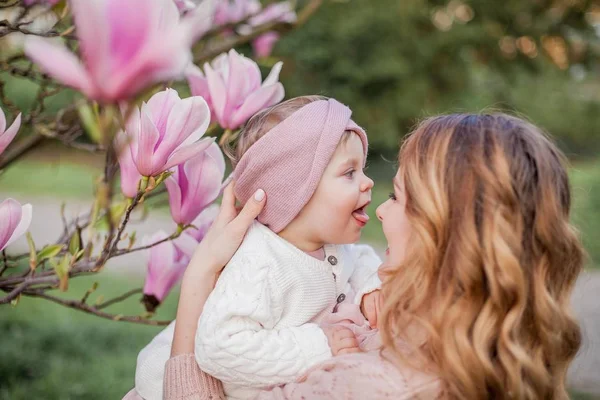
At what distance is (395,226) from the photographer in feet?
5.39

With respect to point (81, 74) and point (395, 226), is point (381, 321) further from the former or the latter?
point (81, 74)

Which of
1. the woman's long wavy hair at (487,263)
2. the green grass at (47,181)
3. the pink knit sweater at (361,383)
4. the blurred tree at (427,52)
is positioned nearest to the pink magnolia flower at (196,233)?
the pink knit sweater at (361,383)

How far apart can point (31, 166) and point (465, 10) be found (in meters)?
8.14

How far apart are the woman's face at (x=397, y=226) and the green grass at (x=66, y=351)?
2185 mm

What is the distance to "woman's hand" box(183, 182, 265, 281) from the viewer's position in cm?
174

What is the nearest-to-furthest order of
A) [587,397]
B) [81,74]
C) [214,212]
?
[81,74]
[214,212]
[587,397]

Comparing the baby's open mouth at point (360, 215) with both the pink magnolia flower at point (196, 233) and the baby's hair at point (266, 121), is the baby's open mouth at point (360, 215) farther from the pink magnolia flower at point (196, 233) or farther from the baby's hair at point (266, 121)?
the pink magnolia flower at point (196, 233)

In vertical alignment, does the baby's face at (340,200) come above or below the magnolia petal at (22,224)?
below

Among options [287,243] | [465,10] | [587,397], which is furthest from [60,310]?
[465,10]

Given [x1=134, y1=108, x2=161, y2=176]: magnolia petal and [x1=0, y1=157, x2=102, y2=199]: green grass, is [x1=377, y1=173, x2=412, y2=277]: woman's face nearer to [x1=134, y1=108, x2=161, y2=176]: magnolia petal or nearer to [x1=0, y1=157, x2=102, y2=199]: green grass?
[x1=134, y1=108, x2=161, y2=176]: magnolia petal

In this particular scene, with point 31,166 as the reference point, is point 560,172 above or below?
above

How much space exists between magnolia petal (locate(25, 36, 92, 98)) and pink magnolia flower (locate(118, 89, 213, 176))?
51 cm

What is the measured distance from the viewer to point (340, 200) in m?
1.85

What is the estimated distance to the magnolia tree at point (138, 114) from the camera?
84 cm
